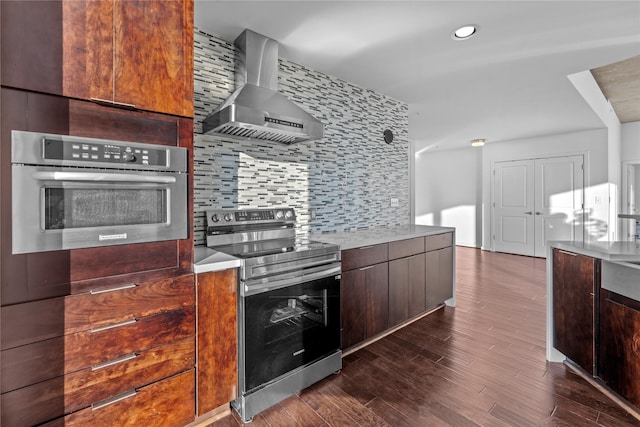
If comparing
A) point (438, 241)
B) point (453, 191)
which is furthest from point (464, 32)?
point (453, 191)

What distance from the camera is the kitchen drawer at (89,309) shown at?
3.77ft

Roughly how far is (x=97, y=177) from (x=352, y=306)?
Result: 181 cm

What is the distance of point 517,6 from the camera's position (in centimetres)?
204

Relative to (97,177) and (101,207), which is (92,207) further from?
(97,177)

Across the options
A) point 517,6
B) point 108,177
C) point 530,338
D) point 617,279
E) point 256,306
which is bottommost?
point 530,338

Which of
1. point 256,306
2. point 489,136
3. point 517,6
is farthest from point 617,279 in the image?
point 489,136

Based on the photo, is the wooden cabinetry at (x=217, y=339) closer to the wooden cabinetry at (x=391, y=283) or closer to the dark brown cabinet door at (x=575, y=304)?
the wooden cabinetry at (x=391, y=283)

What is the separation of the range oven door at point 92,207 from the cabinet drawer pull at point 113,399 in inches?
26.1

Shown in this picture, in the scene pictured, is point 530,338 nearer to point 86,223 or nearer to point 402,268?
point 402,268

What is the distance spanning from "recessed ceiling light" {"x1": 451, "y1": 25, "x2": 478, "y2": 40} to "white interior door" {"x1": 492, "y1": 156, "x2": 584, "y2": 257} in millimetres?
4939

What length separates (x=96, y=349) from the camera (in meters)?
1.29

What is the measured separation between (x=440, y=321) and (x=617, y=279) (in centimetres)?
154

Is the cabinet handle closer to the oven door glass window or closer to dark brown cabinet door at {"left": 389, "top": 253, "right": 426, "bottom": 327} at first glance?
the oven door glass window

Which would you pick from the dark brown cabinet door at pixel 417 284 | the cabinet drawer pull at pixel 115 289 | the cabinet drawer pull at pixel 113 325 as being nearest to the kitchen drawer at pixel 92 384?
the cabinet drawer pull at pixel 113 325
